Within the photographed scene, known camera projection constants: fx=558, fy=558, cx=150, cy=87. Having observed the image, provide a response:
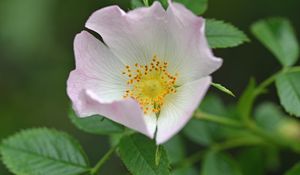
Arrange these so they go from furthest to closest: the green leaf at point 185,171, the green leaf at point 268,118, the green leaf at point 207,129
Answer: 1. the green leaf at point 268,118
2. the green leaf at point 207,129
3. the green leaf at point 185,171

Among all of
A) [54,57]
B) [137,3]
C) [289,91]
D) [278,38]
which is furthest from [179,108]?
[54,57]

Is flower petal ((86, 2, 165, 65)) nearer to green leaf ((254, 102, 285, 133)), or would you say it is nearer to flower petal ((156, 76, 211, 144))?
flower petal ((156, 76, 211, 144))

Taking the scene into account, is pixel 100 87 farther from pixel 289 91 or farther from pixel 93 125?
pixel 289 91

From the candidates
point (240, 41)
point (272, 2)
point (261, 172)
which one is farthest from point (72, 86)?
point (272, 2)

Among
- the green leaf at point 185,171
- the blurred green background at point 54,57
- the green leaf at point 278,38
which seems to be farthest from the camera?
the blurred green background at point 54,57

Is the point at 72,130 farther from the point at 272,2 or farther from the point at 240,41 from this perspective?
the point at 240,41

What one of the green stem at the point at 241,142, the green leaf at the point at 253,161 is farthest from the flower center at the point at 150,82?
the green leaf at the point at 253,161

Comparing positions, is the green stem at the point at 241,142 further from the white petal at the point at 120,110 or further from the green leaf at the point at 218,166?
the white petal at the point at 120,110
